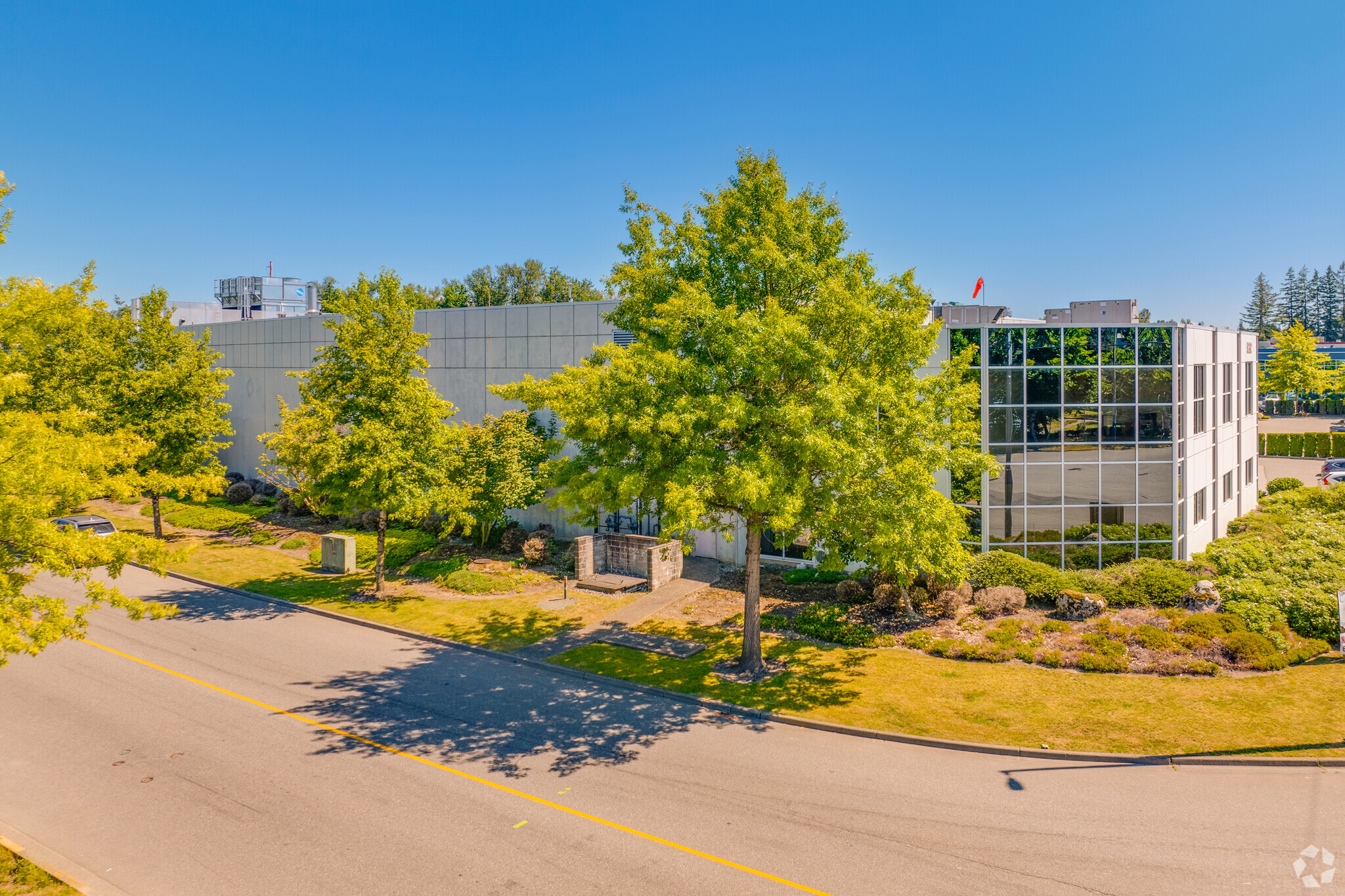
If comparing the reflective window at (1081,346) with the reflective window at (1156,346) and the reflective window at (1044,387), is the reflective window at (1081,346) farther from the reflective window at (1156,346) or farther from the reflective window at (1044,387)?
the reflective window at (1156,346)

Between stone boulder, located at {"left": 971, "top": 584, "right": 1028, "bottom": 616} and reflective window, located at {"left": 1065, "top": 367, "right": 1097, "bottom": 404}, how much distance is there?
694 centimetres

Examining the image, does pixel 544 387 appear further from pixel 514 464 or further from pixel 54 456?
pixel 514 464

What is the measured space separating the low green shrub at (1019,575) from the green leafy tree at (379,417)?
626 inches

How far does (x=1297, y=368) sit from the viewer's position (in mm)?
66812

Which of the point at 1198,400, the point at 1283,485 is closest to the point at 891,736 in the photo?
the point at 1198,400

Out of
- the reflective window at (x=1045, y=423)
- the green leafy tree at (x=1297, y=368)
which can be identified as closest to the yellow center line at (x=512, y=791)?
the reflective window at (x=1045, y=423)

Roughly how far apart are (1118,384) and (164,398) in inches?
1430

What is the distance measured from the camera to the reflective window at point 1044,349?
22.7m

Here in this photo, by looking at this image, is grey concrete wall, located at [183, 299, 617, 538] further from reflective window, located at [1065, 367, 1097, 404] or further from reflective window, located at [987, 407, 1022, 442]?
reflective window, located at [1065, 367, 1097, 404]

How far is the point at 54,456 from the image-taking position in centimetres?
1125

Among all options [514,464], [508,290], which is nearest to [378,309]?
[514,464]

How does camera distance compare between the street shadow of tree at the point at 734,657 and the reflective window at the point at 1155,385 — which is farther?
the reflective window at the point at 1155,385

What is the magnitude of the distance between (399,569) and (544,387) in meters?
14.8

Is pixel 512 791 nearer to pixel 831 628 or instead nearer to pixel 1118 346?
pixel 831 628
